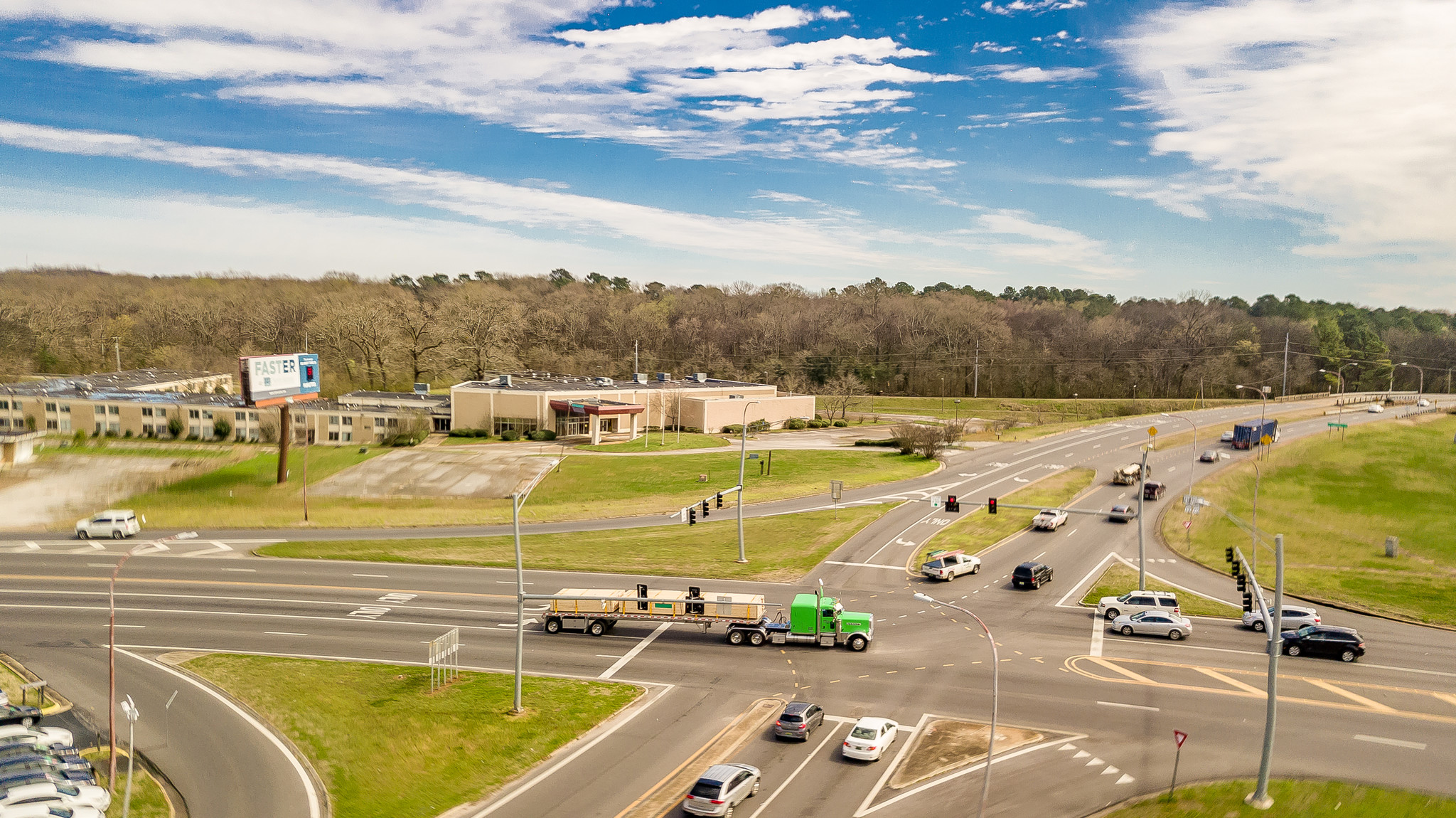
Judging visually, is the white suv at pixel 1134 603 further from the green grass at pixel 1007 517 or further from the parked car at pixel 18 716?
the parked car at pixel 18 716

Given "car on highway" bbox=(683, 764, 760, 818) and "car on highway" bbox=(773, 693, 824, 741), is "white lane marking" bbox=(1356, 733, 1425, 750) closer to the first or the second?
"car on highway" bbox=(773, 693, 824, 741)

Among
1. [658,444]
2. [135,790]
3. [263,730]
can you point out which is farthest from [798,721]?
[658,444]

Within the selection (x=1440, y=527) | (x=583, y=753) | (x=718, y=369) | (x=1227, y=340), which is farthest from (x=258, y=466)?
(x=1227, y=340)

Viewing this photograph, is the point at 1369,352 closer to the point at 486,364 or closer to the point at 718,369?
the point at 718,369

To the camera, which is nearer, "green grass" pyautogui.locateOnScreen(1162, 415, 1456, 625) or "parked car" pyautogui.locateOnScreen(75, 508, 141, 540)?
"green grass" pyautogui.locateOnScreen(1162, 415, 1456, 625)

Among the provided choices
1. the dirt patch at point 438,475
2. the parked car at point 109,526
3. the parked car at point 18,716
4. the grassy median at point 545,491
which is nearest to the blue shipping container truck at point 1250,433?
the grassy median at point 545,491

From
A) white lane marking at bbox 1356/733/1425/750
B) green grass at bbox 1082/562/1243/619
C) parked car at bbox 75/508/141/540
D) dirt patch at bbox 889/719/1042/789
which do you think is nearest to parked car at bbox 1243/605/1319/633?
green grass at bbox 1082/562/1243/619
